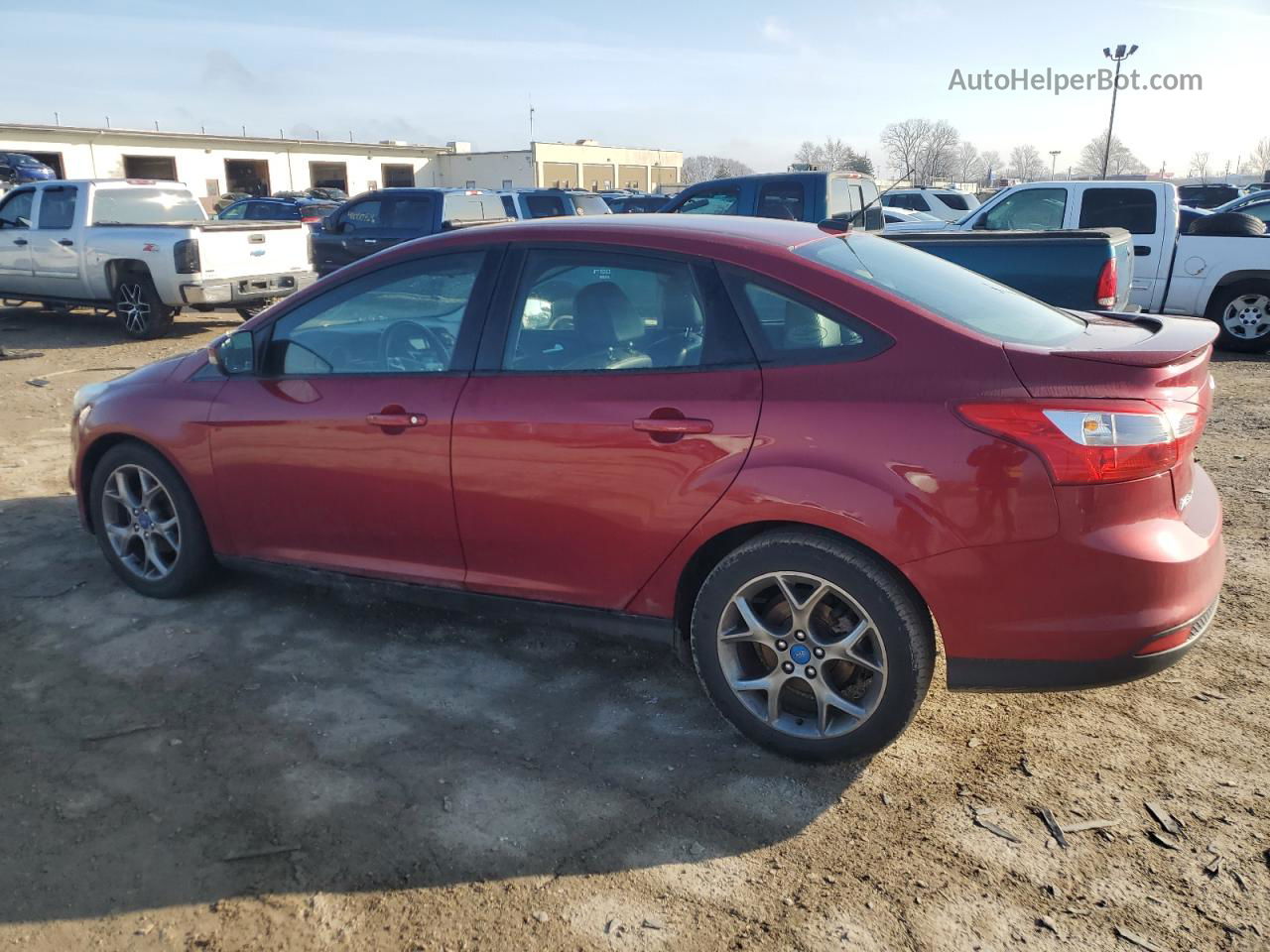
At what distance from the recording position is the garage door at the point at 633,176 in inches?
3137

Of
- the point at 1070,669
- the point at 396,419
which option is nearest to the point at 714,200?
the point at 396,419

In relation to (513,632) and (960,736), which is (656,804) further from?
(513,632)

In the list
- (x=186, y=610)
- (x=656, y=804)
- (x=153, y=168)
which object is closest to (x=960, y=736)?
(x=656, y=804)

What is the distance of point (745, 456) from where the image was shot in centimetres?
312

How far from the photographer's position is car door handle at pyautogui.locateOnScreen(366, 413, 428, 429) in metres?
3.70

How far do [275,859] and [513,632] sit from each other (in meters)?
1.59

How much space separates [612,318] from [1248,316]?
10387 mm

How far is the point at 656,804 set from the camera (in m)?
3.06

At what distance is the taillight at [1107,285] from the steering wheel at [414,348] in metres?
5.95

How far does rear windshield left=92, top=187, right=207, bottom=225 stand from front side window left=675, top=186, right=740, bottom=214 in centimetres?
656

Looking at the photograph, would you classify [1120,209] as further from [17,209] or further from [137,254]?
[17,209]

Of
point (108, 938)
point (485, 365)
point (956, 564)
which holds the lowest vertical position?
point (108, 938)

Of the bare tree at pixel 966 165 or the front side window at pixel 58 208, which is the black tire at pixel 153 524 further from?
the bare tree at pixel 966 165

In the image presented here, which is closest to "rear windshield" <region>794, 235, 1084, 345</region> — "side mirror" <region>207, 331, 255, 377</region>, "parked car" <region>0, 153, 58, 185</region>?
"side mirror" <region>207, 331, 255, 377</region>
